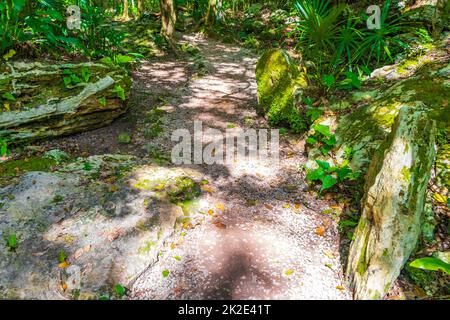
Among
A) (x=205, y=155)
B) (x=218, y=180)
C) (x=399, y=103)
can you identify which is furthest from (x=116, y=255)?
(x=399, y=103)

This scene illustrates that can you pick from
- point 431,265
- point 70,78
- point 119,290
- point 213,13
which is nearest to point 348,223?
point 431,265

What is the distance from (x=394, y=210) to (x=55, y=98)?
4.24 m

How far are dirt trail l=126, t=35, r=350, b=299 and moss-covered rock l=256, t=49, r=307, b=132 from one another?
31 centimetres

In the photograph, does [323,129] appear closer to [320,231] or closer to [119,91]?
[320,231]

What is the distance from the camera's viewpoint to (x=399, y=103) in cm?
350

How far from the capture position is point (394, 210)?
203 centimetres

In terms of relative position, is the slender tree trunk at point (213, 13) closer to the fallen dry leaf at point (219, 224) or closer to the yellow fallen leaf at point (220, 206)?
the yellow fallen leaf at point (220, 206)

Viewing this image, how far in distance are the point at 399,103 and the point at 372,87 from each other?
1062 mm

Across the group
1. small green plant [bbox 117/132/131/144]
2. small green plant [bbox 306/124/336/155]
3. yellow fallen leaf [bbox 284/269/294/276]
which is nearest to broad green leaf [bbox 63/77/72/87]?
small green plant [bbox 117/132/131/144]

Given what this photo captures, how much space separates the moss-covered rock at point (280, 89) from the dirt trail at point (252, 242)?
0.31 metres

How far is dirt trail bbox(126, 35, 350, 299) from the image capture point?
7.30 ft

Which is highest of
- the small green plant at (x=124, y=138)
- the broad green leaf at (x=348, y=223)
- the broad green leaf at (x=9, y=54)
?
the broad green leaf at (x=9, y=54)

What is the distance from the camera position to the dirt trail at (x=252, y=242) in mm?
2227

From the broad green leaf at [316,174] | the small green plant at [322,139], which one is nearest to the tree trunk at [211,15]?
the small green plant at [322,139]
